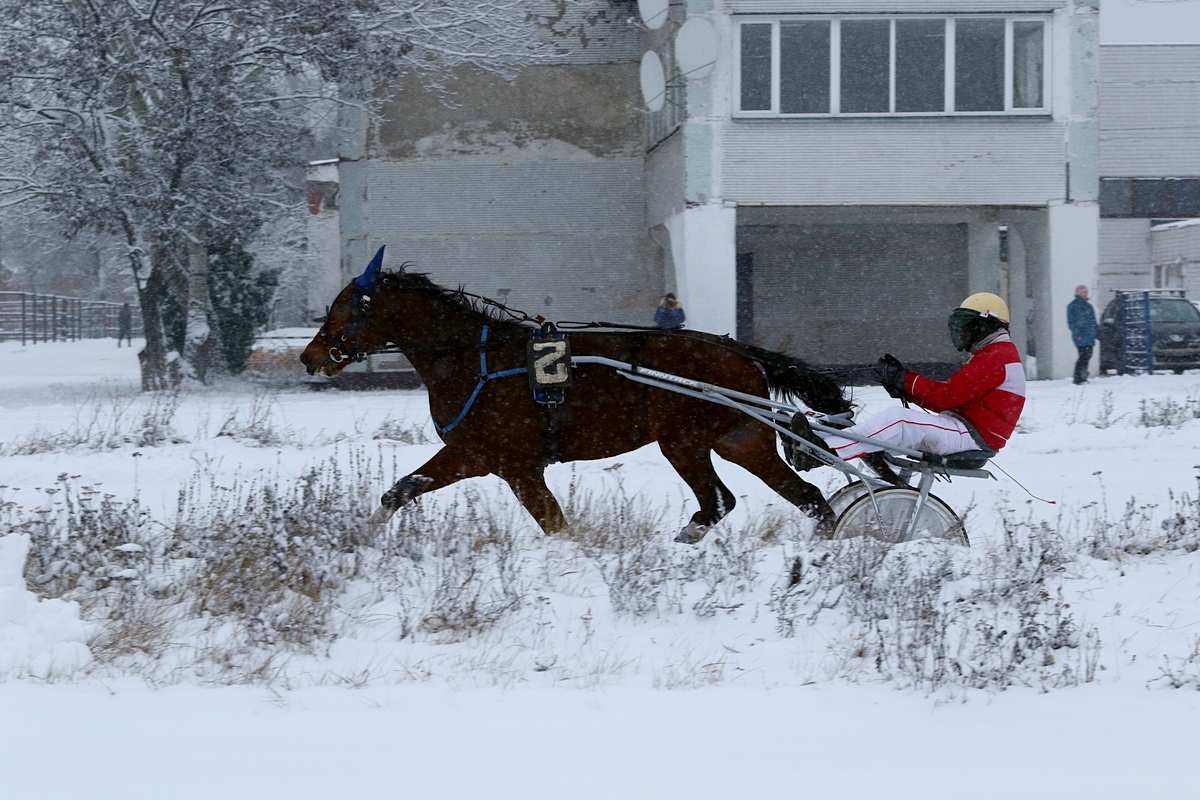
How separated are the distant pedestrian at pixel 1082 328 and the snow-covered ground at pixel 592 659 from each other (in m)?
11.9

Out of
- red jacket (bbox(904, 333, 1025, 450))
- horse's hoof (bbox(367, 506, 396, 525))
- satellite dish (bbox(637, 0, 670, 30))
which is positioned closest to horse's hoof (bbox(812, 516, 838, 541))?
red jacket (bbox(904, 333, 1025, 450))

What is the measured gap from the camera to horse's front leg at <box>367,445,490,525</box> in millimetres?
6820

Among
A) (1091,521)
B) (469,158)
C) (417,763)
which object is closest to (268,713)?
(417,763)

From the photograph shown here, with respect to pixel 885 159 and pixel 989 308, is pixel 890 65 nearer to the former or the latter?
pixel 885 159

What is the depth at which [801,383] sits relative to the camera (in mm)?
6945

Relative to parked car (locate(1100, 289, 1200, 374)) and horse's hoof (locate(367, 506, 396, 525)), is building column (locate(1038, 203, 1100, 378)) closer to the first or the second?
parked car (locate(1100, 289, 1200, 374))

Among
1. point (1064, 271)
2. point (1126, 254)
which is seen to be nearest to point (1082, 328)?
point (1064, 271)

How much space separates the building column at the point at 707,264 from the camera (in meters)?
19.9

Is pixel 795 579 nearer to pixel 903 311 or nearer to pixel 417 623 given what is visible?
pixel 417 623

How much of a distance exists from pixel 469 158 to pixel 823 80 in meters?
6.72

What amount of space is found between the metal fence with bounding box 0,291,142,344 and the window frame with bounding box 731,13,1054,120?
32935 mm

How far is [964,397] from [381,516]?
3105 millimetres

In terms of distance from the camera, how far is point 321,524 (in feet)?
21.0

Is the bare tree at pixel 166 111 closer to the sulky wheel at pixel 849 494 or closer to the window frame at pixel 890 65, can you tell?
the window frame at pixel 890 65
